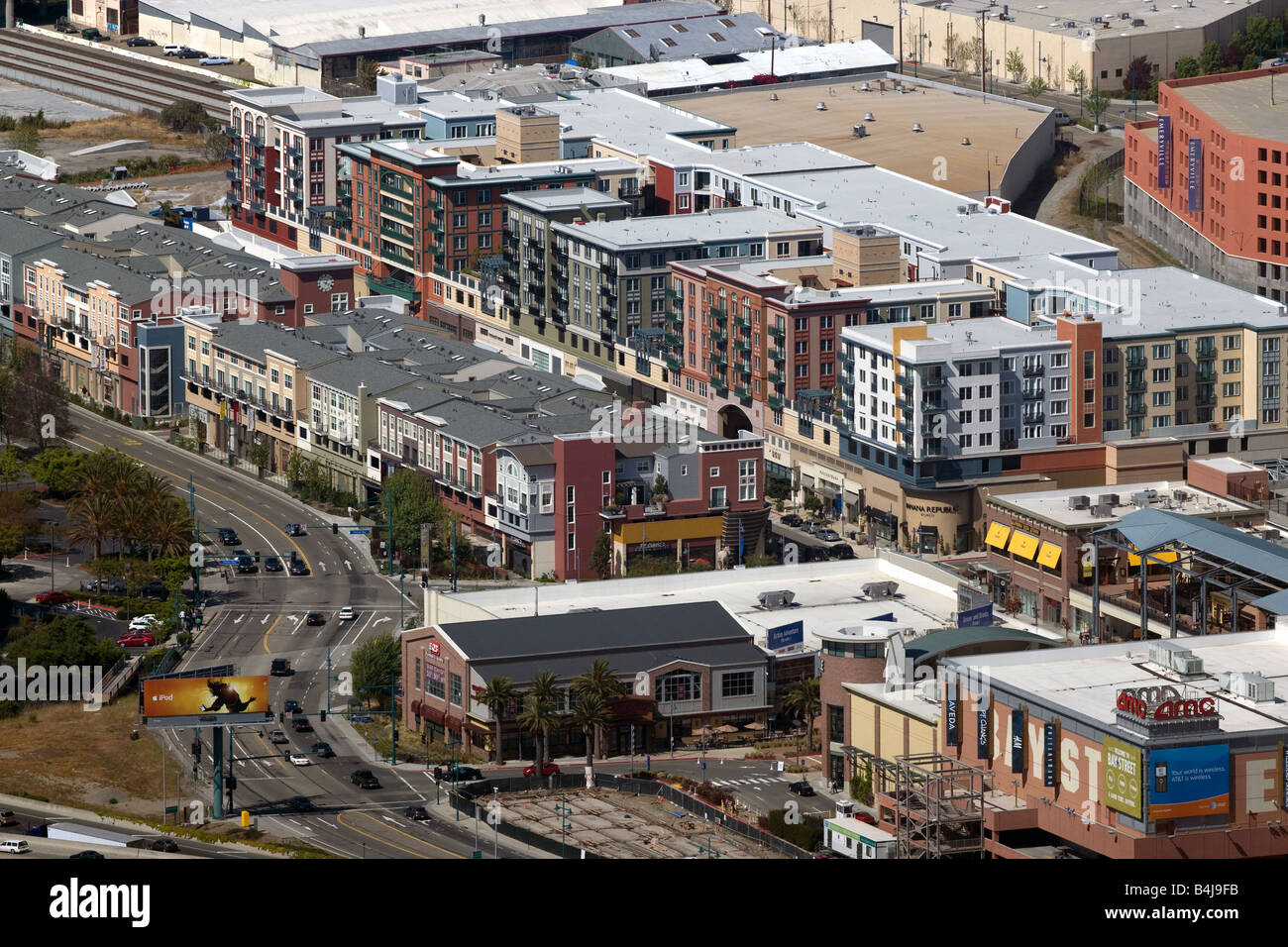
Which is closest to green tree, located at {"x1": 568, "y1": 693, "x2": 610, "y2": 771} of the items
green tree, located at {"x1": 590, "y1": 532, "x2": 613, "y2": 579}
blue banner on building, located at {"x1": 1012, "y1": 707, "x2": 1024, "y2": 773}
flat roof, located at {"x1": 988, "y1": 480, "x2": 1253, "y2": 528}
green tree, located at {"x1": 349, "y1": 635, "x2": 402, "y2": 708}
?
green tree, located at {"x1": 349, "y1": 635, "x2": 402, "y2": 708}

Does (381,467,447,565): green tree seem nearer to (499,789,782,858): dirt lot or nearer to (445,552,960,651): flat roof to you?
(445,552,960,651): flat roof

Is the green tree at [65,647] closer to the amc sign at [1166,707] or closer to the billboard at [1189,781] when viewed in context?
the amc sign at [1166,707]

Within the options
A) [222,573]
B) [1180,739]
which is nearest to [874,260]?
[222,573]

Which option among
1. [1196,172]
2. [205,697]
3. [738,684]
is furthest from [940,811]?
[1196,172]

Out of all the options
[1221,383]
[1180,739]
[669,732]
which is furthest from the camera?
[1221,383]
